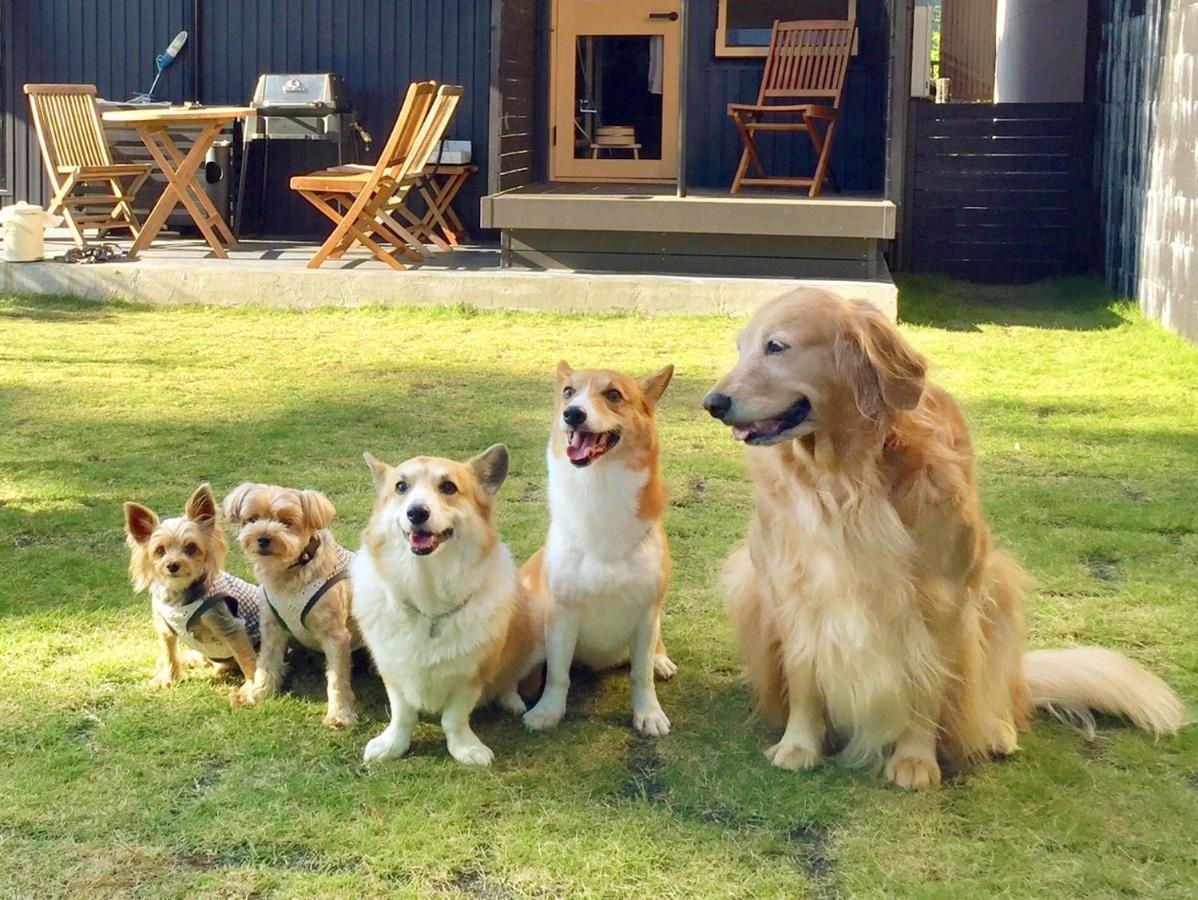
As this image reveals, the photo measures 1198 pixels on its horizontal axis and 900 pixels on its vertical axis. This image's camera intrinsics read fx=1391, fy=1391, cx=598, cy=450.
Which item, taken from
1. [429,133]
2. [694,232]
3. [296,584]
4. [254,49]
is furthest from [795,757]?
[254,49]

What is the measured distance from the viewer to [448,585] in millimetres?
3207

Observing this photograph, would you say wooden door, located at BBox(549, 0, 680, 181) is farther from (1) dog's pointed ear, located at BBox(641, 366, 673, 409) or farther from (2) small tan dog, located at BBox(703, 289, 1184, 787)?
(2) small tan dog, located at BBox(703, 289, 1184, 787)

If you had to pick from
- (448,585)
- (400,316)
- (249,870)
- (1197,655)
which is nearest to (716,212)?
(400,316)

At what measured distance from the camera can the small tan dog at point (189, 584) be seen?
359 cm

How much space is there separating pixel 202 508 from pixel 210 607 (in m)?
0.26

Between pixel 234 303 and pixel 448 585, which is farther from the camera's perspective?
pixel 234 303

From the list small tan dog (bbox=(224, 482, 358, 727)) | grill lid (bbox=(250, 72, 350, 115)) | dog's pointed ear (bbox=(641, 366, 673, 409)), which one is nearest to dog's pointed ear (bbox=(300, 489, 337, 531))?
small tan dog (bbox=(224, 482, 358, 727))

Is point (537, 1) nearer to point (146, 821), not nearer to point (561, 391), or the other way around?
point (561, 391)

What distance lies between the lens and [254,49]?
1280cm

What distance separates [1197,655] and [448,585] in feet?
7.09

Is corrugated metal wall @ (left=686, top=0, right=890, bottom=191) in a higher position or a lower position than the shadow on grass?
higher

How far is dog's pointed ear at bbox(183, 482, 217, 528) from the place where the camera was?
363 cm

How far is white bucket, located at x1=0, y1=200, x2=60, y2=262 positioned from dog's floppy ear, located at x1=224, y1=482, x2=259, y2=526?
300 inches

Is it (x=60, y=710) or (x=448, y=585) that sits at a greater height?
(x=448, y=585)
